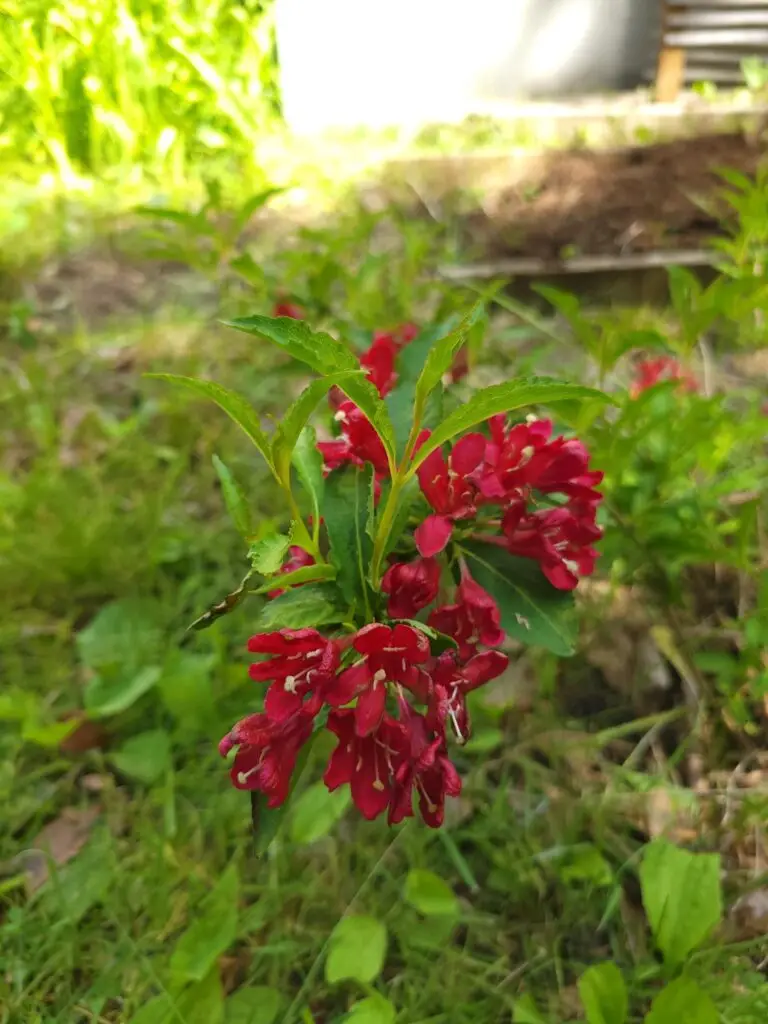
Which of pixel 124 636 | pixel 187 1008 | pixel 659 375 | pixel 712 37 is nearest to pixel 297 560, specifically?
pixel 187 1008

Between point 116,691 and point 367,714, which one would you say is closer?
point 367,714

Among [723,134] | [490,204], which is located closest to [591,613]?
[490,204]

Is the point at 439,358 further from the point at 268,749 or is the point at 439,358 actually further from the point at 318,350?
the point at 268,749

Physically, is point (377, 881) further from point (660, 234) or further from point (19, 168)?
point (19, 168)

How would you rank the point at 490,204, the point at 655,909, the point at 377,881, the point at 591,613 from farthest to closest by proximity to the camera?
the point at 490,204, the point at 591,613, the point at 377,881, the point at 655,909

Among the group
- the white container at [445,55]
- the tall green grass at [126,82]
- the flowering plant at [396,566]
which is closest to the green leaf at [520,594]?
the flowering plant at [396,566]

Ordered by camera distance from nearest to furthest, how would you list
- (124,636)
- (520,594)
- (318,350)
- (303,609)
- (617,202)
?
(318,350)
(303,609)
(520,594)
(124,636)
(617,202)
